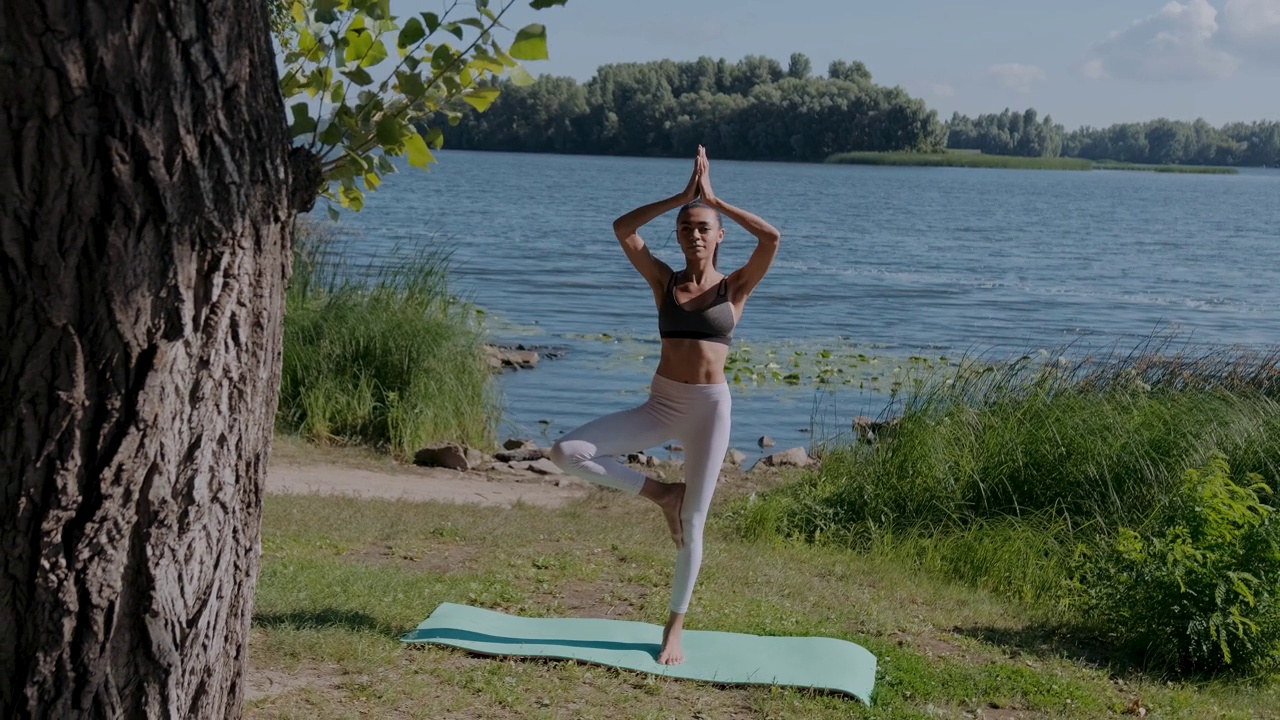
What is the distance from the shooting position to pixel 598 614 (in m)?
7.28

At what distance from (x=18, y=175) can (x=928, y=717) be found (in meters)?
4.31

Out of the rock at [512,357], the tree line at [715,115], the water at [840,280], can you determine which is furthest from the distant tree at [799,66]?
the rock at [512,357]

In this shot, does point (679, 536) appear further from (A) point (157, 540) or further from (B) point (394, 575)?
(A) point (157, 540)

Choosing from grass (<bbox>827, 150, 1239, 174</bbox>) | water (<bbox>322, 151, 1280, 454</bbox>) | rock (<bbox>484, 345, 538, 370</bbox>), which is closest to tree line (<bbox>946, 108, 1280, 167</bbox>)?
grass (<bbox>827, 150, 1239, 174</bbox>)

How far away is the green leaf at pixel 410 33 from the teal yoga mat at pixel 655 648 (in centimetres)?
324

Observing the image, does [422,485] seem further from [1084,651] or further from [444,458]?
[1084,651]

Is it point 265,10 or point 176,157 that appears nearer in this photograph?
point 176,157

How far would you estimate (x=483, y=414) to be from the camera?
14.9 metres

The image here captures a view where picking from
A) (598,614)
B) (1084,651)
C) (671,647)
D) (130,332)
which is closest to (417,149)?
(130,332)

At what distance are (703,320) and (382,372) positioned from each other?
28.4 feet

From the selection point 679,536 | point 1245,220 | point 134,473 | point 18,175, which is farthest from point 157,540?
point 1245,220

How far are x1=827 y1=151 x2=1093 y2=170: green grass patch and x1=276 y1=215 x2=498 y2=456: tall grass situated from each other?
115 metres

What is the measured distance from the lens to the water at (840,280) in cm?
1975

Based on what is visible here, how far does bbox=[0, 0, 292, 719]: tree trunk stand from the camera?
10.3 ft
